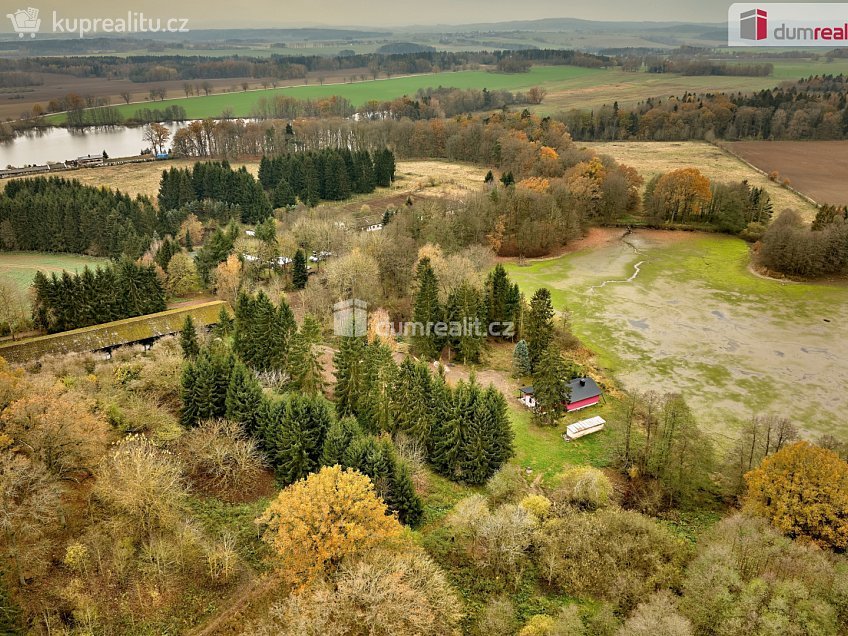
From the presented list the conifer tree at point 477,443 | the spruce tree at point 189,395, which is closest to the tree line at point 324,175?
the spruce tree at point 189,395

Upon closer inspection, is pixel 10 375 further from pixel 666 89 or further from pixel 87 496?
pixel 666 89

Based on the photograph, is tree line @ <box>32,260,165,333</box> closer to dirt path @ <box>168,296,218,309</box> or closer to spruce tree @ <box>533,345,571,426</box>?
dirt path @ <box>168,296,218,309</box>

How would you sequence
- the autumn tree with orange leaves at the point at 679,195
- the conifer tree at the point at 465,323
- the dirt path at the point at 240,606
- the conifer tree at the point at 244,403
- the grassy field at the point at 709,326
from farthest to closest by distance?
1. the autumn tree with orange leaves at the point at 679,195
2. the conifer tree at the point at 465,323
3. the grassy field at the point at 709,326
4. the conifer tree at the point at 244,403
5. the dirt path at the point at 240,606

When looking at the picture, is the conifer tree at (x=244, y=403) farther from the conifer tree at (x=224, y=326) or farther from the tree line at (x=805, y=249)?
the tree line at (x=805, y=249)

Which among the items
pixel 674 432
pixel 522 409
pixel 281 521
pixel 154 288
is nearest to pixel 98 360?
pixel 154 288

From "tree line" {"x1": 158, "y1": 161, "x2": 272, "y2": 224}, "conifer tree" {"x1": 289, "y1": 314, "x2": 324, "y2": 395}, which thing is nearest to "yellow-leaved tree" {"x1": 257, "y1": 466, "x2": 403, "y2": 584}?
"conifer tree" {"x1": 289, "y1": 314, "x2": 324, "y2": 395}

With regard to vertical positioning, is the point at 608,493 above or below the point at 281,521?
below

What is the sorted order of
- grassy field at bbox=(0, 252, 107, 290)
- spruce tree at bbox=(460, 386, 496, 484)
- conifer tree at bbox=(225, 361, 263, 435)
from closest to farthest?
1. conifer tree at bbox=(225, 361, 263, 435)
2. spruce tree at bbox=(460, 386, 496, 484)
3. grassy field at bbox=(0, 252, 107, 290)
